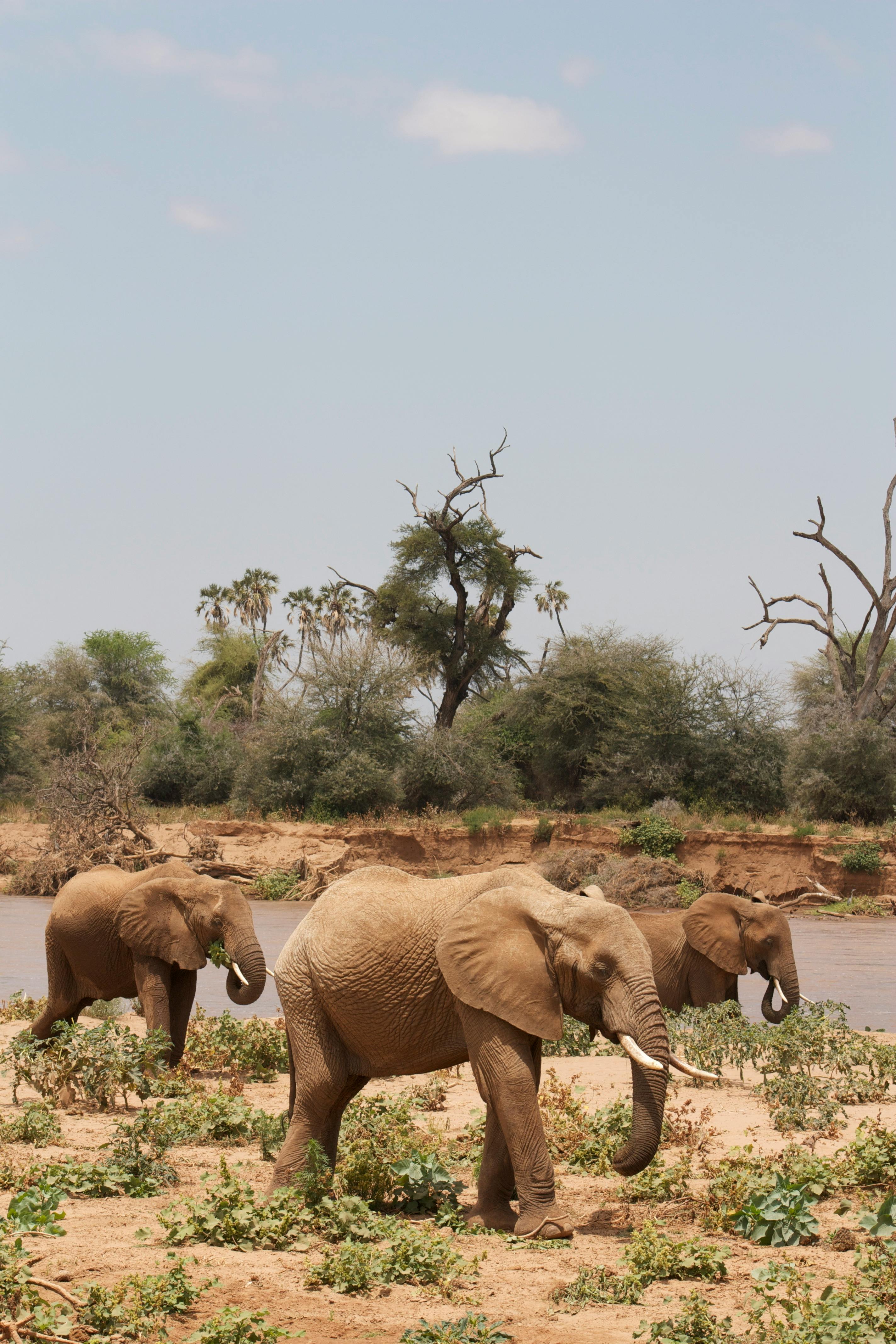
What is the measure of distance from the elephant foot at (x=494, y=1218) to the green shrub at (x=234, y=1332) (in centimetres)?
189

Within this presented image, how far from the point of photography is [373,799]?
127ft

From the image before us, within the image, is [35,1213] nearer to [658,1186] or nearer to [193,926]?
[658,1186]

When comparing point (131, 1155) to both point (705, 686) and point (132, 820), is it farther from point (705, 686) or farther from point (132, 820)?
point (705, 686)

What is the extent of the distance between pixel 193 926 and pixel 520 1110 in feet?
15.6

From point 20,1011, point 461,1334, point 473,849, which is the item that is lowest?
point 473,849

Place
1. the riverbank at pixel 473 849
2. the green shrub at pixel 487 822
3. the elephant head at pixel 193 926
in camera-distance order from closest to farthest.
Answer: the elephant head at pixel 193 926
the riverbank at pixel 473 849
the green shrub at pixel 487 822

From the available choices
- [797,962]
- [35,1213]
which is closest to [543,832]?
[797,962]

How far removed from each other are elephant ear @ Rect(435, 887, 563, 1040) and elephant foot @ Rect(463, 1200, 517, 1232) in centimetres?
100

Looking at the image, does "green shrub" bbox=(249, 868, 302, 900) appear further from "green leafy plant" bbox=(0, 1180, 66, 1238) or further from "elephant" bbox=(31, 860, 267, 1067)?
"green leafy plant" bbox=(0, 1180, 66, 1238)

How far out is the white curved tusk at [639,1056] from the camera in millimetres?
5852

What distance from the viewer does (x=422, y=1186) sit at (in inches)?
265

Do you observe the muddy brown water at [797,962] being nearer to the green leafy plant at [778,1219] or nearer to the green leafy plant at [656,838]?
the green leafy plant at [656,838]

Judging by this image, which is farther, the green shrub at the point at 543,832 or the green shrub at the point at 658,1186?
the green shrub at the point at 543,832

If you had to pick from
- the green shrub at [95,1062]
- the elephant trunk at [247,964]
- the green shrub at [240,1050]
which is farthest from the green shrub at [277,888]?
the green shrub at [95,1062]
